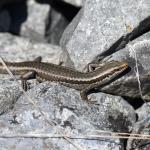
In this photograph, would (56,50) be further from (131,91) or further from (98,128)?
(98,128)

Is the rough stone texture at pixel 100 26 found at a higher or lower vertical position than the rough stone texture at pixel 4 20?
lower

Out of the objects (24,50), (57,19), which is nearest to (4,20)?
(57,19)

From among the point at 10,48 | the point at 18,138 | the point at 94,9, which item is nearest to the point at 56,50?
the point at 10,48

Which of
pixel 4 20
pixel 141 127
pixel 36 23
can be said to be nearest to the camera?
pixel 141 127

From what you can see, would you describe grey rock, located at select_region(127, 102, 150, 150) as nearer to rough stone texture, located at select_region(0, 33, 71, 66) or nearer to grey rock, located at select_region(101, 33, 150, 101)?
grey rock, located at select_region(101, 33, 150, 101)

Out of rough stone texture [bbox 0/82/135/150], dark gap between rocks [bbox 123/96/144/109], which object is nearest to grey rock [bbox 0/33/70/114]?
rough stone texture [bbox 0/82/135/150]

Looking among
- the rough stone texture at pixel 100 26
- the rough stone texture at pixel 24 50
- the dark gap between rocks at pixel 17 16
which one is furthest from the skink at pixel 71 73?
the dark gap between rocks at pixel 17 16

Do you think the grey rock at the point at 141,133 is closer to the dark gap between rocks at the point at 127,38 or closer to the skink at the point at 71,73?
the skink at the point at 71,73

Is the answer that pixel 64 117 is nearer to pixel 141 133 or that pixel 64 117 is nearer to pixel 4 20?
pixel 141 133
